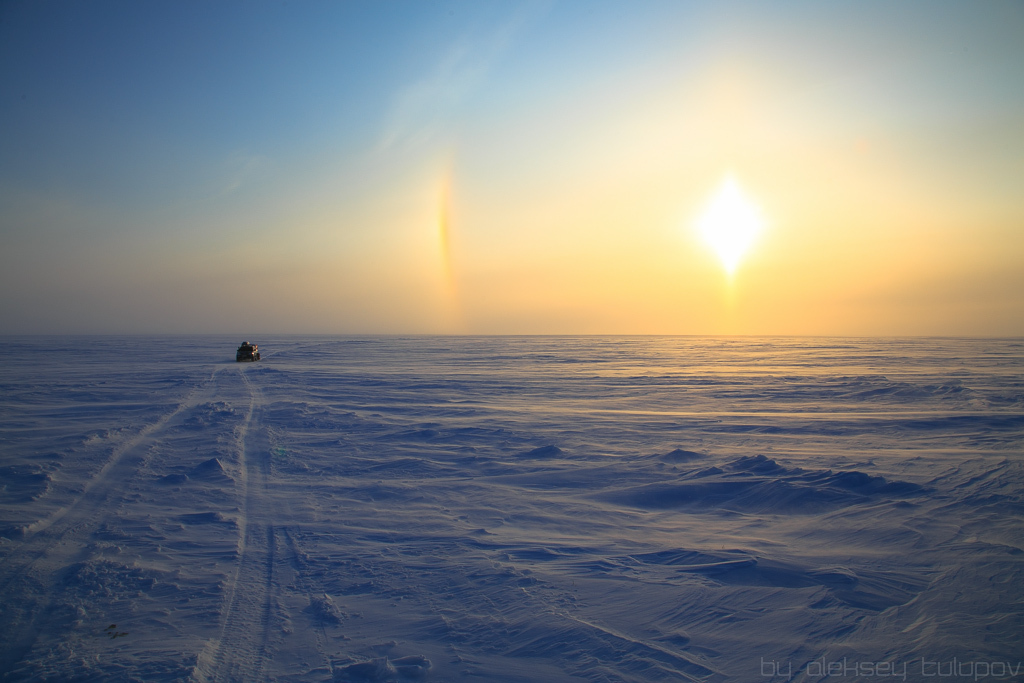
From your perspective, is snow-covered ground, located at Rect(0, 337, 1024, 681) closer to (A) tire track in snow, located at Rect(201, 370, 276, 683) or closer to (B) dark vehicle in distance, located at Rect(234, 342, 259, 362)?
(A) tire track in snow, located at Rect(201, 370, 276, 683)

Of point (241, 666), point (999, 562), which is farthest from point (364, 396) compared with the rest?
point (999, 562)

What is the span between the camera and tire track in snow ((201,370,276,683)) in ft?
11.8

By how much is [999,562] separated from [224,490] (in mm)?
9891

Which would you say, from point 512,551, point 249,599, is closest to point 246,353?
point 249,599

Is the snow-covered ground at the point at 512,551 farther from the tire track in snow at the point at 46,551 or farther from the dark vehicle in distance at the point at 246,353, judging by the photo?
the dark vehicle in distance at the point at 246,353

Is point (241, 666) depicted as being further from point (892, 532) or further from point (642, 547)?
point (892, 532)

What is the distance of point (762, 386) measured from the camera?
21453 mm

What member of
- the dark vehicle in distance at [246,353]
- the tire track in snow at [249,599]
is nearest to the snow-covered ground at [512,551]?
the tire track in snow at [249,599]

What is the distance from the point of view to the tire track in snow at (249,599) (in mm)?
3596

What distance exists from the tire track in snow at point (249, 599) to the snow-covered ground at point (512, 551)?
0.02 metres

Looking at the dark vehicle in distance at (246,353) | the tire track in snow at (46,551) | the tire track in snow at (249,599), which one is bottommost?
the tire track in snow at (249,599)

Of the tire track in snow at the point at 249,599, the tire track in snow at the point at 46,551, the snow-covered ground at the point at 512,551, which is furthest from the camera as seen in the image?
the tire track in snow at the point at 46,551

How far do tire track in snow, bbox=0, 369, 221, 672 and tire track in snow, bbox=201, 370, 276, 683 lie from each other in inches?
54.2

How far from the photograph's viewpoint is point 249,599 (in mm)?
4523
